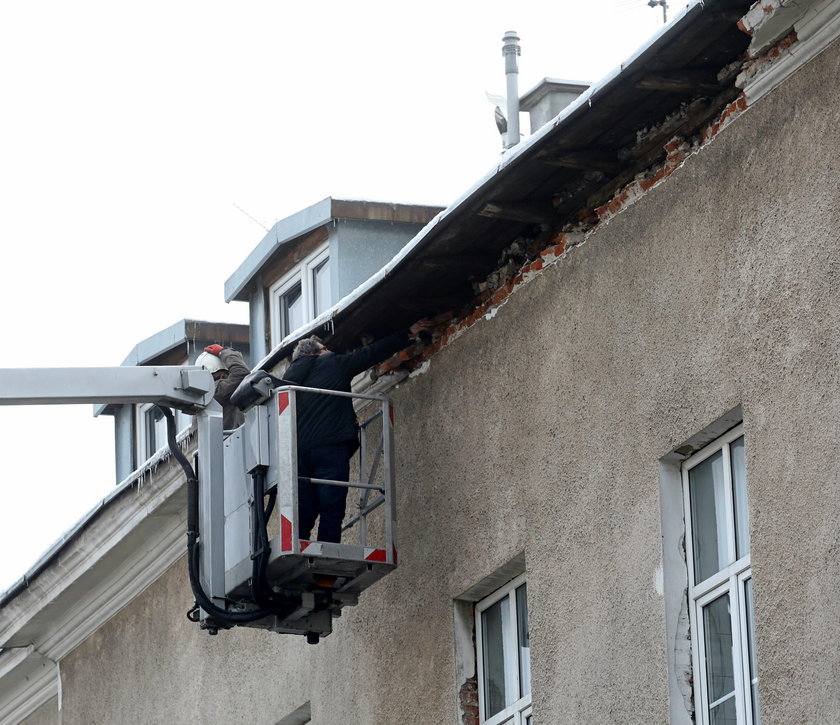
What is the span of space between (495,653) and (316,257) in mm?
5232

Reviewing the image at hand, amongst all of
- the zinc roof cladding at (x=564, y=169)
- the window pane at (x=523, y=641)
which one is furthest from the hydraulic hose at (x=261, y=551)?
the window pane at (x=523, y=641)

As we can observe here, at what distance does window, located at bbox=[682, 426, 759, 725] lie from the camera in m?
9.33

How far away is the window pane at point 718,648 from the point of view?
31.1 feet

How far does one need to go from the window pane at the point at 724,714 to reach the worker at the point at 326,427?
3.07 meters

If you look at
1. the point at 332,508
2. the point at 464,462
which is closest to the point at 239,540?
the point at 332,508

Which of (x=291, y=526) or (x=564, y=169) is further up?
(x=564, y=169)

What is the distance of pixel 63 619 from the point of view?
17.4 metres

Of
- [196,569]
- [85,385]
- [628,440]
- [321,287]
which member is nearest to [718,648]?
[628,440]

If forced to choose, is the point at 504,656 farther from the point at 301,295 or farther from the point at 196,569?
the point at 301,295

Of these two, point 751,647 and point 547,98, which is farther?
point 547,98

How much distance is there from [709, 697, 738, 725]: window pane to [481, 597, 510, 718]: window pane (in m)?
2.10

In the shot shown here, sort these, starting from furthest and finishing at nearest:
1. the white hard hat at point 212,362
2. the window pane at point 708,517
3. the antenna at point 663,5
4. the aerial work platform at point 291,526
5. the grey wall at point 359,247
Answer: the grey wall at point 359,247 < the white hard hat at point 212,362 < the antenna at point 663,5 < the aerial work platform at point 291,526 < the window pane at point 708,517

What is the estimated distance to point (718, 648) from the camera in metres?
9.56

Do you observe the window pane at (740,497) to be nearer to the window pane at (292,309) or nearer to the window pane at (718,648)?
the window pane at (718,648)
